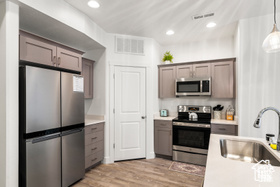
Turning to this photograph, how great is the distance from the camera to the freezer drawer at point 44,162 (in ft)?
5.78

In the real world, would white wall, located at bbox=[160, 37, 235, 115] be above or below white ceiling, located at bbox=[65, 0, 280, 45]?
below

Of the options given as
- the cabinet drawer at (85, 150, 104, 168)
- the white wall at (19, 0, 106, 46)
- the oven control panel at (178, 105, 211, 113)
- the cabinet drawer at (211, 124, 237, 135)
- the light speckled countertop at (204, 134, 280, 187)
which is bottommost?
the cabinet drawer at (85, 150, 104, 168)

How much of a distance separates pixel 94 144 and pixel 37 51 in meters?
1.83

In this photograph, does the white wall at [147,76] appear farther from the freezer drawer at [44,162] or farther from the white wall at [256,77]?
the white wall at [256,77]

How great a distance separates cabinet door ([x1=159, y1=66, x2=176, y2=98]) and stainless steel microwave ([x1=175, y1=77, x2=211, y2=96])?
149mm

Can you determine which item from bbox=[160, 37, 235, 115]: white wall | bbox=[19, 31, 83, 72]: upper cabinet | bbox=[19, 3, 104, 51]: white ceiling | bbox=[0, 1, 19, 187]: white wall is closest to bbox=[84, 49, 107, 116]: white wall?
bbox=[19, 3, 104, 51]: white ceiling

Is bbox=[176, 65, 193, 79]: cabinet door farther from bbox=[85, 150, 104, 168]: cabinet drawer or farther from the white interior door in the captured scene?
bbox=[85, 150, 104, 168]: cabinet drawer

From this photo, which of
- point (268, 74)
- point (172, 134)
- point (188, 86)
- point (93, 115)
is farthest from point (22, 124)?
point (268, 74)

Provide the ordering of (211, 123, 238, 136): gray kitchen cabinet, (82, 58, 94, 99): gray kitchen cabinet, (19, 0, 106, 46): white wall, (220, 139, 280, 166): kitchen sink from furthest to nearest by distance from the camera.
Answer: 1. (82, 58, 94, 99): gray kitchen cabinet
2. (211, 123, 238, 136): gray kitchen cabinet
3. (19, 0, 106, 46): white wall
4. (220, 139, 280, 166): kitchen sink

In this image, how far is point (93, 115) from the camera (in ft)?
10.9

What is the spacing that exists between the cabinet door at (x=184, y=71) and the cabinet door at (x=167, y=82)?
116mm

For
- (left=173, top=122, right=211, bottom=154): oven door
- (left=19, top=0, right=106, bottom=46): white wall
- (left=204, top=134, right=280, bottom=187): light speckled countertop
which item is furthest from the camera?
(left=173, top=122, right=211, bottom=154): oven door

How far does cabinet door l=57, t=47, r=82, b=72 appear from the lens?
88.7 inches

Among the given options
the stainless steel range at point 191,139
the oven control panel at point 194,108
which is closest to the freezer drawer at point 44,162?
the stainless steel range at point 191,139
